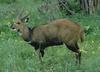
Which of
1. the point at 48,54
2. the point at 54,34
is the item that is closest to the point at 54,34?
the point at 54,34

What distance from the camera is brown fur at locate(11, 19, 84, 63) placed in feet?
31.7

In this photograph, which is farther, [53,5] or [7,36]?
[53,5]

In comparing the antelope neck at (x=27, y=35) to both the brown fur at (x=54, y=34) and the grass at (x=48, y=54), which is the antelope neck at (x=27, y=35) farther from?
the grass at (x=48, y=54)

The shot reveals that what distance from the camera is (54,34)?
9.84 metres

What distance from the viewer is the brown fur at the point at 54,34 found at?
9.65 m

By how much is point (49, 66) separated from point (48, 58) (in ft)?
1.92

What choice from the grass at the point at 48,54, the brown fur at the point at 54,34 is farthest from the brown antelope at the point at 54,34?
the grass at the point at 48,54

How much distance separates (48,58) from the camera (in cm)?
977

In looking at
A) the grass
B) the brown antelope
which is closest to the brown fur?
the brown antelope

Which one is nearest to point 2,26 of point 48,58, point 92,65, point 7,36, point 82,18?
point 7,36

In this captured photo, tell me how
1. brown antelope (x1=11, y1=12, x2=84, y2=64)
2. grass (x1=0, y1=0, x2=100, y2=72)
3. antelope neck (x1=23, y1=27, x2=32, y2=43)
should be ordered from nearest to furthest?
grass (x1=0, y1=0, x2=100, y2=72), brown antelope (x1=11, y1=12, x2=84, y2=64), antelope neck (x1=23, y1=27, x2=32, y2=43)

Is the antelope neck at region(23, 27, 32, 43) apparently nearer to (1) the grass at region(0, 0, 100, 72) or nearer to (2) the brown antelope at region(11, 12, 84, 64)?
(2) the brown antelope at region(11, 12, 84, 64)

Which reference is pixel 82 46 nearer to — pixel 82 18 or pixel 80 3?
pixel 82 18

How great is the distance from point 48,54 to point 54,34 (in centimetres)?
59
